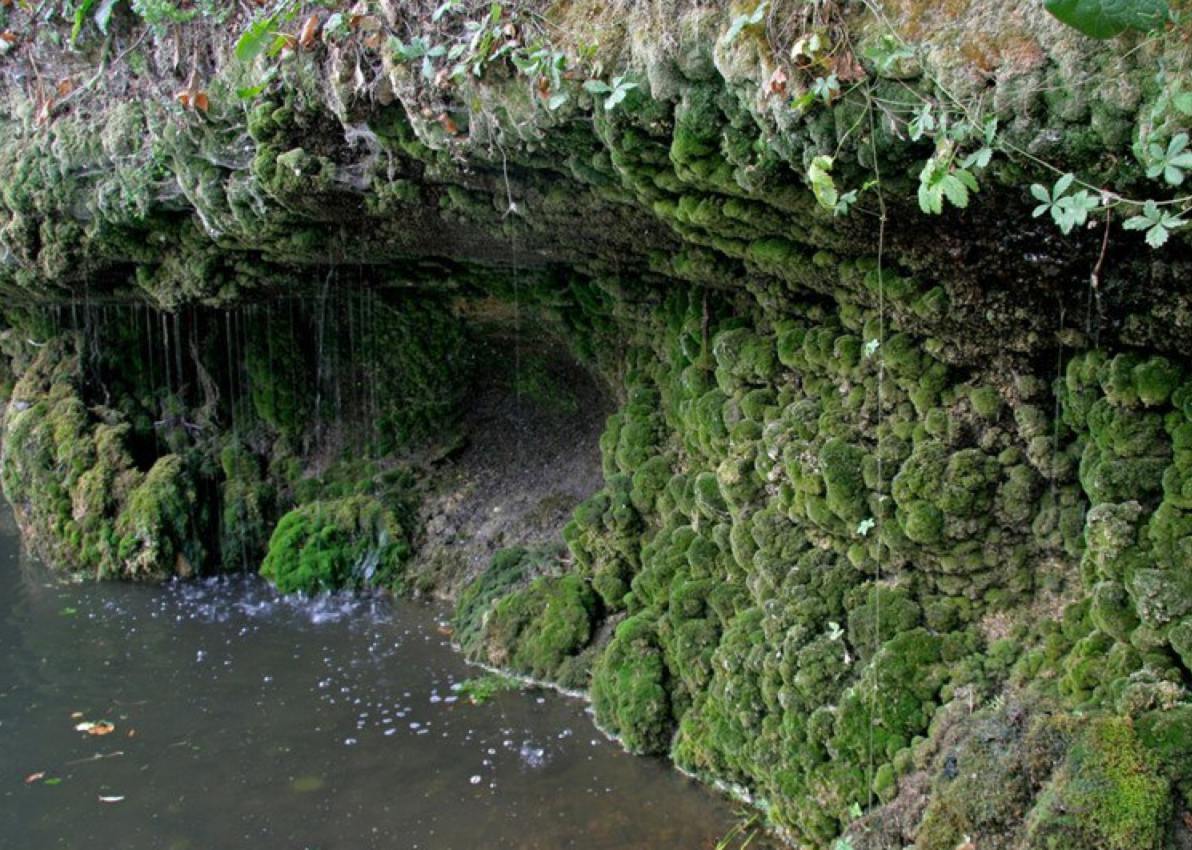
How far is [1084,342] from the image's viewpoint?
13.8 feet

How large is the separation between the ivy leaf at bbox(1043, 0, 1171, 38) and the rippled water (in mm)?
4152

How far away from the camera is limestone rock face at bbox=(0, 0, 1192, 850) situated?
11.5 ft

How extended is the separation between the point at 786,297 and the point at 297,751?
13.4 feet

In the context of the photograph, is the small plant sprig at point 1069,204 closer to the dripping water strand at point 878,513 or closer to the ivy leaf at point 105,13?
the dripping water strand at point 878,513

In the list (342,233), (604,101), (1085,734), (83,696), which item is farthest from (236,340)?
(1085,734)

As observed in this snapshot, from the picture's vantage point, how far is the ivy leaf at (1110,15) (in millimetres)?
2566

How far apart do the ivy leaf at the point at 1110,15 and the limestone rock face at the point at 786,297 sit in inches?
2.2

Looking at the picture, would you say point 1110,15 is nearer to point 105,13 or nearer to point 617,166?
point 617,166

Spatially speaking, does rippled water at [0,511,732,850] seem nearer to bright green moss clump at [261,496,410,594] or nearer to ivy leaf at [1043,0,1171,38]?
bright green moss clump at [261,496,410,594]

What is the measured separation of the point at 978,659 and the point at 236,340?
9060 millimetres

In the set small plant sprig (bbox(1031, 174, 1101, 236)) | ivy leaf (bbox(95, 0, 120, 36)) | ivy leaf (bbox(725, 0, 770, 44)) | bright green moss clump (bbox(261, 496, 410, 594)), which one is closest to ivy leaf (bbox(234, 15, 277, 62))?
ivy leaf (bbox(725, 0, 770, 44))

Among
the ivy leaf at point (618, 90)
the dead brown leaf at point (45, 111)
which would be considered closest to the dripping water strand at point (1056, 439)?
the ivy leaf at point (618, 90)

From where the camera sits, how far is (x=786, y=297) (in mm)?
5840

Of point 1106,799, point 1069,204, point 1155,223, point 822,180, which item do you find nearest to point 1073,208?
point 1069,204
